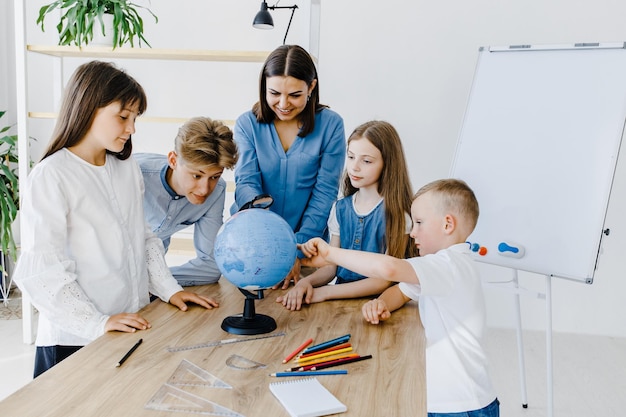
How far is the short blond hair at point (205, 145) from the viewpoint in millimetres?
1722

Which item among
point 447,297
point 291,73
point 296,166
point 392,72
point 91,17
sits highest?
point 91,17

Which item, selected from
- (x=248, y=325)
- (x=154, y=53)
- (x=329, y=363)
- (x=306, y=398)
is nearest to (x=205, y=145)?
(x=248, y=325)

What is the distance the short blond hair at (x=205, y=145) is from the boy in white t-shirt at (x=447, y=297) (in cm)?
39

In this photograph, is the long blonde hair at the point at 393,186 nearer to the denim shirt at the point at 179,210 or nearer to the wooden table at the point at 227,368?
the wooden table at the point at 227,368

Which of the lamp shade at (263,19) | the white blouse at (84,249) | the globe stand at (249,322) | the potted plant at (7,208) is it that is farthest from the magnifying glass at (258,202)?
the potted plant at (7,208)

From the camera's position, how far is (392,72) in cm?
431

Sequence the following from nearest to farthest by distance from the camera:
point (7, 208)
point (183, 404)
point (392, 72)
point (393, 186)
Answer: point (183, 404)
point (393, 186)
point (7, 208)
point (392, 72)

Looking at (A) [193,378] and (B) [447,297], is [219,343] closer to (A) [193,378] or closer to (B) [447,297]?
(A) [193,378]

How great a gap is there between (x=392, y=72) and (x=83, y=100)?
312cm

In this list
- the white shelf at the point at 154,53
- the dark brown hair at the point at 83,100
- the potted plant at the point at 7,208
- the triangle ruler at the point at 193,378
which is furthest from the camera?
the potted plant at the point at 7,208

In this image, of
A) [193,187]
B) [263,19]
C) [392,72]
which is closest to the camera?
[193,187]

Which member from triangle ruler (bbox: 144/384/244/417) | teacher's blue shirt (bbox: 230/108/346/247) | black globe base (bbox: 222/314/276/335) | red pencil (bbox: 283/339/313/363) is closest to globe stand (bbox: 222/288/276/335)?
black globe base (bbox: 222/314/276/335)

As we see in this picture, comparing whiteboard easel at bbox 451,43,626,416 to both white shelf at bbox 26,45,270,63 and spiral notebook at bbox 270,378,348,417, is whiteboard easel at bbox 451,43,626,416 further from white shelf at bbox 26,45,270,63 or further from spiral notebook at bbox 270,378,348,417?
spiral notebook at bbox 270,378,348,417

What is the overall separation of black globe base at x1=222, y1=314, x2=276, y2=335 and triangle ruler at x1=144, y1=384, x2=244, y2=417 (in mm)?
350
